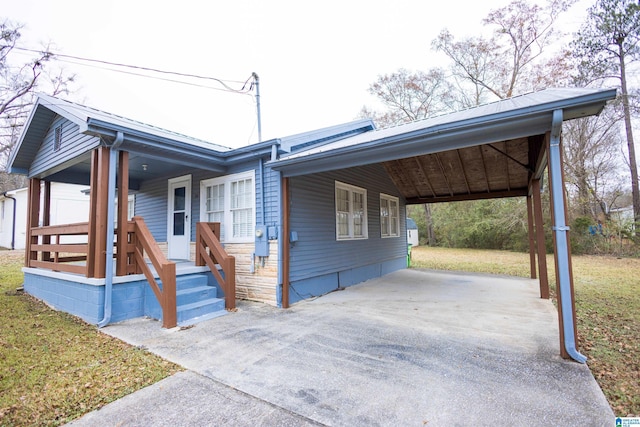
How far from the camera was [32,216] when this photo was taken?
688 centimetres

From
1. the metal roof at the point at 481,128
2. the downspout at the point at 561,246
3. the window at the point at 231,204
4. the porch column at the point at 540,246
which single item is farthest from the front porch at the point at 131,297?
the porch column at the point at 540,246

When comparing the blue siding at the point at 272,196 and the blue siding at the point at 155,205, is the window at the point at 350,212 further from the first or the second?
the blue siding at the point at 155,205

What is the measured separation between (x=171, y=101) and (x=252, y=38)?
938cm

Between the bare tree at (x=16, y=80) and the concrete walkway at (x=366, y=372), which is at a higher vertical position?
the bare tree at (x=16, y=80)

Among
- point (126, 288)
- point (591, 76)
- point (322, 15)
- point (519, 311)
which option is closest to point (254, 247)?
point (126, 288)

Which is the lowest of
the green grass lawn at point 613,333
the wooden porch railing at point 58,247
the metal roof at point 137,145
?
the green grass lawn at point 613,333

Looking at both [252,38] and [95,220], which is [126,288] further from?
[252,38]

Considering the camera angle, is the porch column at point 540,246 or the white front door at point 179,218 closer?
the porch column at point 540,246

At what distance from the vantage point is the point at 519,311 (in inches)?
204

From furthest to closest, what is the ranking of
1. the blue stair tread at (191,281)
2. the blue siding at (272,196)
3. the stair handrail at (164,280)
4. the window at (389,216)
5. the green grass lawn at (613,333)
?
the window at (389,216) → the blue siding at (272,196) → the blue stair tread at (191,281) → the stair handrail at (164,280) → the green grass lawn at (613,333)

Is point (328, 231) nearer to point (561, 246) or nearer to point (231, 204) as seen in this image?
point (231, 204)

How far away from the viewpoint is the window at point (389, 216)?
9.64 meters

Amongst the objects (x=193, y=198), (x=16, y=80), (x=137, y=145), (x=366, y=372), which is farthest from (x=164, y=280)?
(x=16, y=80)

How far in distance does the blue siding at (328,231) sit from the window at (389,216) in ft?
0.94
